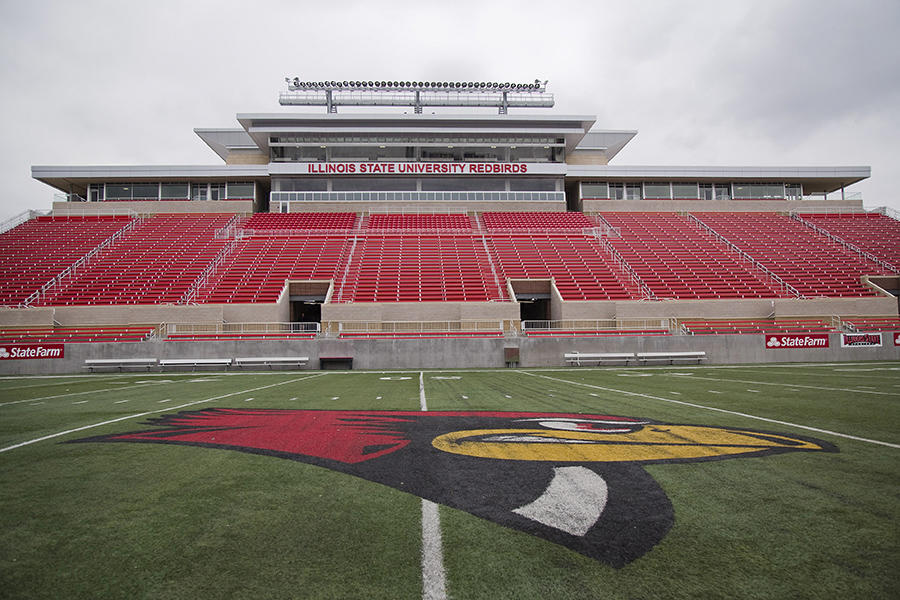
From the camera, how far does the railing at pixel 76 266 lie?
2600 centimetres

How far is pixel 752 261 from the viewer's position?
31406mm

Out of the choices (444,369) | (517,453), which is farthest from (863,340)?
(517,453)

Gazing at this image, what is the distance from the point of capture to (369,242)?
1326 inches

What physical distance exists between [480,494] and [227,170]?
1656 inches

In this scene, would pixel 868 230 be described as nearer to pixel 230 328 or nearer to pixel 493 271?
pixel 493 271

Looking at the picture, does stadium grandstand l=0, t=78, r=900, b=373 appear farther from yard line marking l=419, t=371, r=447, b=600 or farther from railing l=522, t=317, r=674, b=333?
yard line marking l=419, t=371, r=447, b=600

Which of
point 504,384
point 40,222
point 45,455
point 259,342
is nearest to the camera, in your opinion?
point 45,455

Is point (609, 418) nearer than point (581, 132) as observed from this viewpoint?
Yes

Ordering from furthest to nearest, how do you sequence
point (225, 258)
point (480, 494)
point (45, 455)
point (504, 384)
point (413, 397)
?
point (225, 258), point (504, 384), point (413, 397), point (45, 455), point (480, 494)

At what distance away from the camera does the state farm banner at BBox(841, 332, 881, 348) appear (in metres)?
21.7

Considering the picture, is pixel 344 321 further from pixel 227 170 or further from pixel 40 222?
pixel 40 222

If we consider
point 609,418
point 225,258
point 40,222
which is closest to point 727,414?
point 609,418

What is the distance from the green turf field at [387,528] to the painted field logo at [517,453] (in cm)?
9

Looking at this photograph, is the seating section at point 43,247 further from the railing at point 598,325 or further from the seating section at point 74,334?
the railing at point 598,325
